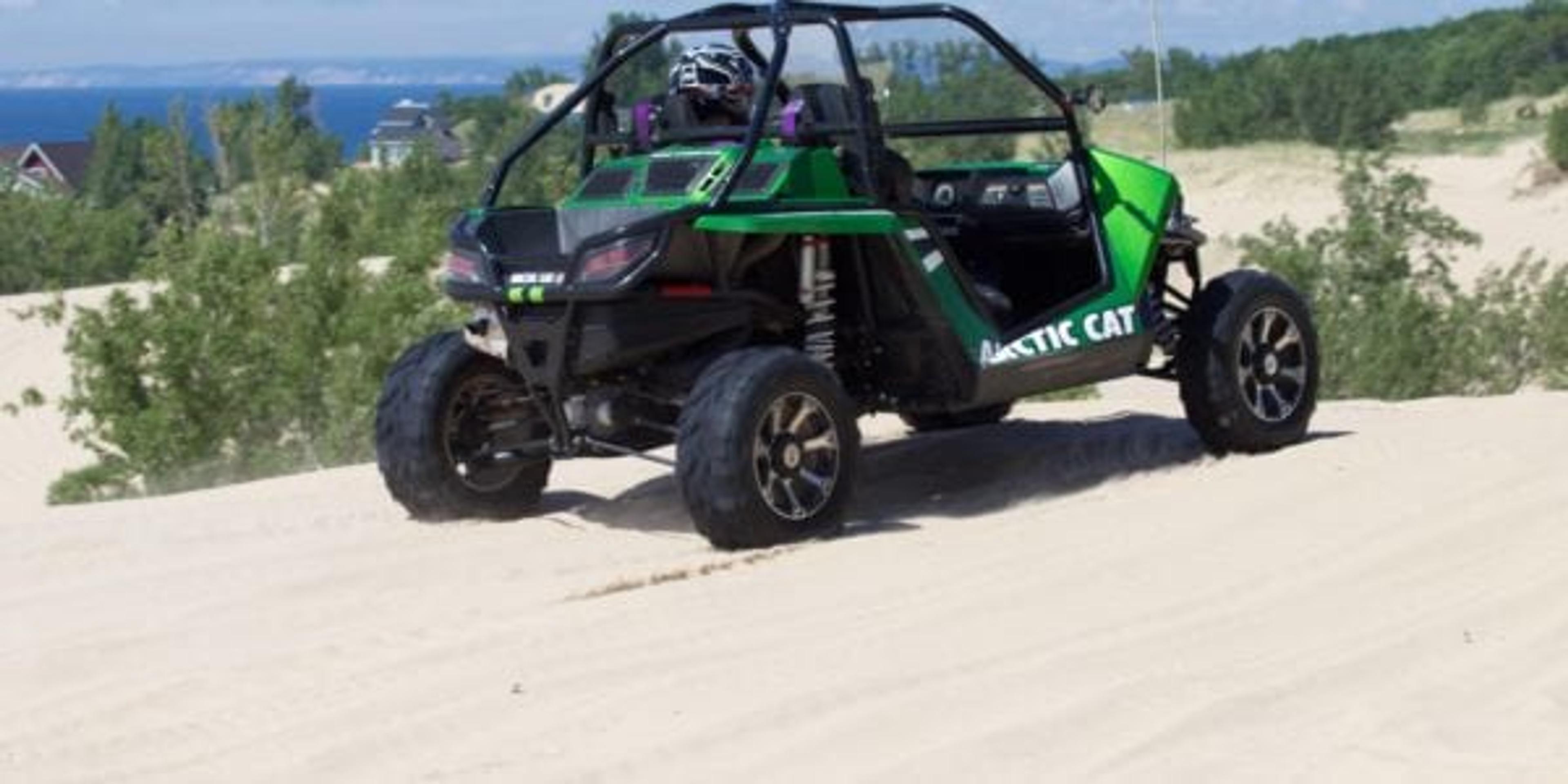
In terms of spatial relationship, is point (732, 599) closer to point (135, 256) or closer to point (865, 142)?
point (865, 142)

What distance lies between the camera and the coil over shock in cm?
864

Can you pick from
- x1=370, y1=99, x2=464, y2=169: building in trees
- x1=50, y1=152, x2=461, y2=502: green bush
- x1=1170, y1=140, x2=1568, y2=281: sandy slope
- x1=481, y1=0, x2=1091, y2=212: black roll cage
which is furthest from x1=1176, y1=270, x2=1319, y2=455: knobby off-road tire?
x1=370, y1=99, x2=464, y2=169: building in trees

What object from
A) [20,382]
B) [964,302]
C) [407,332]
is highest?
[964,302]

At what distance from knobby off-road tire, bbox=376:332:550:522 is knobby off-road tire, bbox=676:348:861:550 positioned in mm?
1178

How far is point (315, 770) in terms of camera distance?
18.2ft

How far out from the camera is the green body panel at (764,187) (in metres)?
8.31

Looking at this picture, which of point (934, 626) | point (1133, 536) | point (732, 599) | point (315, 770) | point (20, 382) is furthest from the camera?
point (20, 382)

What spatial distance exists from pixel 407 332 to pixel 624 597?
1060 cm

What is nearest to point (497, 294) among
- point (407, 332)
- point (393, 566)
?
point (393, 566)

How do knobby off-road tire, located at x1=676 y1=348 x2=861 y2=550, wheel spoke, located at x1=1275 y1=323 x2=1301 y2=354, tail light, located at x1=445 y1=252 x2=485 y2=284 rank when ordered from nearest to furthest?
knobby off-road tire, located at x1=676 y1=348 x2=861 y2=550 < tail light, located at x1=445 y1=252 x2=485 y2=284 < wheel spoke, located at x1=1275 y1=323 x2=1301 y2=354

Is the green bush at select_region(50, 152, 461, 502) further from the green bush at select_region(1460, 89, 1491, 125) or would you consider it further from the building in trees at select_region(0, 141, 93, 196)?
the green bush at select_region(1460, 89, 1491, 125)

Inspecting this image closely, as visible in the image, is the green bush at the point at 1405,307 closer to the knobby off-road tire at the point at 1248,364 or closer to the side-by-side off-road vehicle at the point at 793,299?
the knobby off-road tire at the point at 1248,364

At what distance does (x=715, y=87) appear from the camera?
9172mm

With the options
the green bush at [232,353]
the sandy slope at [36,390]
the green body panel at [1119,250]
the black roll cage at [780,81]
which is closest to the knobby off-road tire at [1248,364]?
the green body panel at [1119,250]
